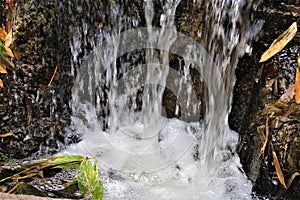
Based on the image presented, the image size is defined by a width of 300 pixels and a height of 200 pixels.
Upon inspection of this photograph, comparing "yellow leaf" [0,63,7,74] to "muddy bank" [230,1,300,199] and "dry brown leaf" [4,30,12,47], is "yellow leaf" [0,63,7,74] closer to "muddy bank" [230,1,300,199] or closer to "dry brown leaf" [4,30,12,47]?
"dry brown leaf" [4,30,12,47]

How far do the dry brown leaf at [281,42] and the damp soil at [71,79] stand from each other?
27 mm

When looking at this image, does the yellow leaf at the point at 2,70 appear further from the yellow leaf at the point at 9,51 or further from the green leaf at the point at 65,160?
the green leaf at the point at 65,160

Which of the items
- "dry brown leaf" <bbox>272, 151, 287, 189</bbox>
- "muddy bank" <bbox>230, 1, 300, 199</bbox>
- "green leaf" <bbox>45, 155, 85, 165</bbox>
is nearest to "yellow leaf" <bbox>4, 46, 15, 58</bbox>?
"green leaf" <bbox>45, 155, 85, 165</bbox>

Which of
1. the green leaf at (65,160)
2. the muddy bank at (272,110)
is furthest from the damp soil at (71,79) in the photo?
the green leaf at (65,160)

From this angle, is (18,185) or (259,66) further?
(259,66)

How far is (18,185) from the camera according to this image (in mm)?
1946

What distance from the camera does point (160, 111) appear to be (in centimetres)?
262

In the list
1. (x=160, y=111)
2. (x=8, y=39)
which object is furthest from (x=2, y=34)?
(x=160, y=111)

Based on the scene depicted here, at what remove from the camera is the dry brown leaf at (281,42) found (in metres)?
1.92

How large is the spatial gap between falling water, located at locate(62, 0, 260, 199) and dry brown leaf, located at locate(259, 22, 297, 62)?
186 mm

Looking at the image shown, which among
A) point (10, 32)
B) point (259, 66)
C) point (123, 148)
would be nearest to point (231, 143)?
point (259, 66)

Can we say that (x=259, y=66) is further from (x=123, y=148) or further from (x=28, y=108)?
(x=28, y=108)

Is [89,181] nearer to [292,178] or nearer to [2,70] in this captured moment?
[2,70]

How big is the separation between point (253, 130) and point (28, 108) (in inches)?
52.9
